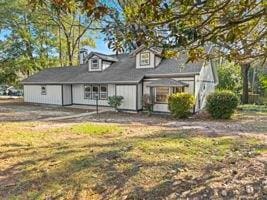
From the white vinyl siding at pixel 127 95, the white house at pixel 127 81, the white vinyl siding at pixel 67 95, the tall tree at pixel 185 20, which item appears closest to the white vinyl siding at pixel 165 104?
the white house at pixel 127 81

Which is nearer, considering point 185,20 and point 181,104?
point 185,20

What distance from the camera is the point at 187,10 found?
4410 millimetres

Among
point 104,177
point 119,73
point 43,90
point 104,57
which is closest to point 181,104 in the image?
point 119,73

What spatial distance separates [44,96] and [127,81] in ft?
36.1

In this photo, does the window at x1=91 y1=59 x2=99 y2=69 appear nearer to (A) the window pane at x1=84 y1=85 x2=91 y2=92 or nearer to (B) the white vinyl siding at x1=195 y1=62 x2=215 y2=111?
(A) the window pane at x1=84 y1=85 x2=91 y2=92

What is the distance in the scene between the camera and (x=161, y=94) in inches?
828

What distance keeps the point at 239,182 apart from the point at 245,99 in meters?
26.4

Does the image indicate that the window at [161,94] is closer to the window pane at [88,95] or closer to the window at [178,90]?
the window at [178,90]

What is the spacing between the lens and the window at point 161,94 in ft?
68.0

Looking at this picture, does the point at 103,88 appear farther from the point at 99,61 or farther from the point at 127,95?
the point at 99,61

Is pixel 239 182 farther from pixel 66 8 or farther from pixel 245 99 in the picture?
pixel 245 99

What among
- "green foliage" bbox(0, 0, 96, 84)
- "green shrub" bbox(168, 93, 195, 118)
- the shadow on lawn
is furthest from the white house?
the shadow on lawn

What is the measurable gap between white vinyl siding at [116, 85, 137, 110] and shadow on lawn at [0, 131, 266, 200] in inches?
549

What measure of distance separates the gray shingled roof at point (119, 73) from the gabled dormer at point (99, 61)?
40cm
